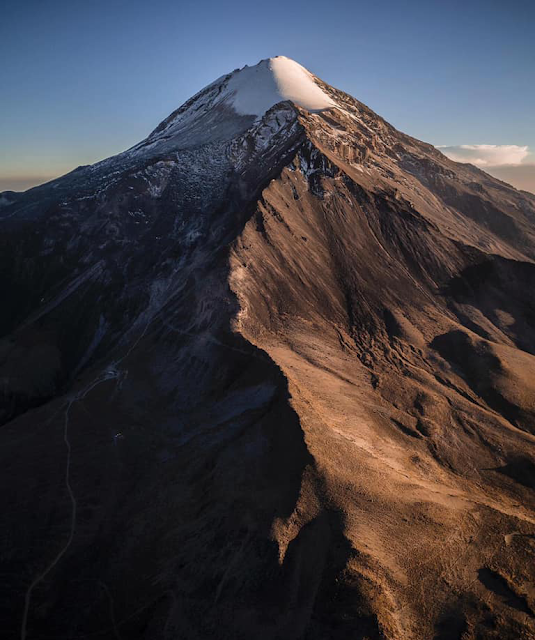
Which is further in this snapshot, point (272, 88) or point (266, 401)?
point (272, 88)

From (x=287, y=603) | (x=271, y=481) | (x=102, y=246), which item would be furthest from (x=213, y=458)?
(x=102, y=246)

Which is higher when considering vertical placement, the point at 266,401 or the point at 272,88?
the point at 272,88

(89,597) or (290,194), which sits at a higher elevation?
(290,194)

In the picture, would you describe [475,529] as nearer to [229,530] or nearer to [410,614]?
[410,614]

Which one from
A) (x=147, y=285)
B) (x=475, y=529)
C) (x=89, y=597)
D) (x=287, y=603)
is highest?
(x=147, y=285)

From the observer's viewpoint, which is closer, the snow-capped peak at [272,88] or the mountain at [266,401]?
the mountain at [266,401]

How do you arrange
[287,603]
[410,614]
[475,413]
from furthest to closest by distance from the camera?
[475,413] → [287,603] → [410,614]
